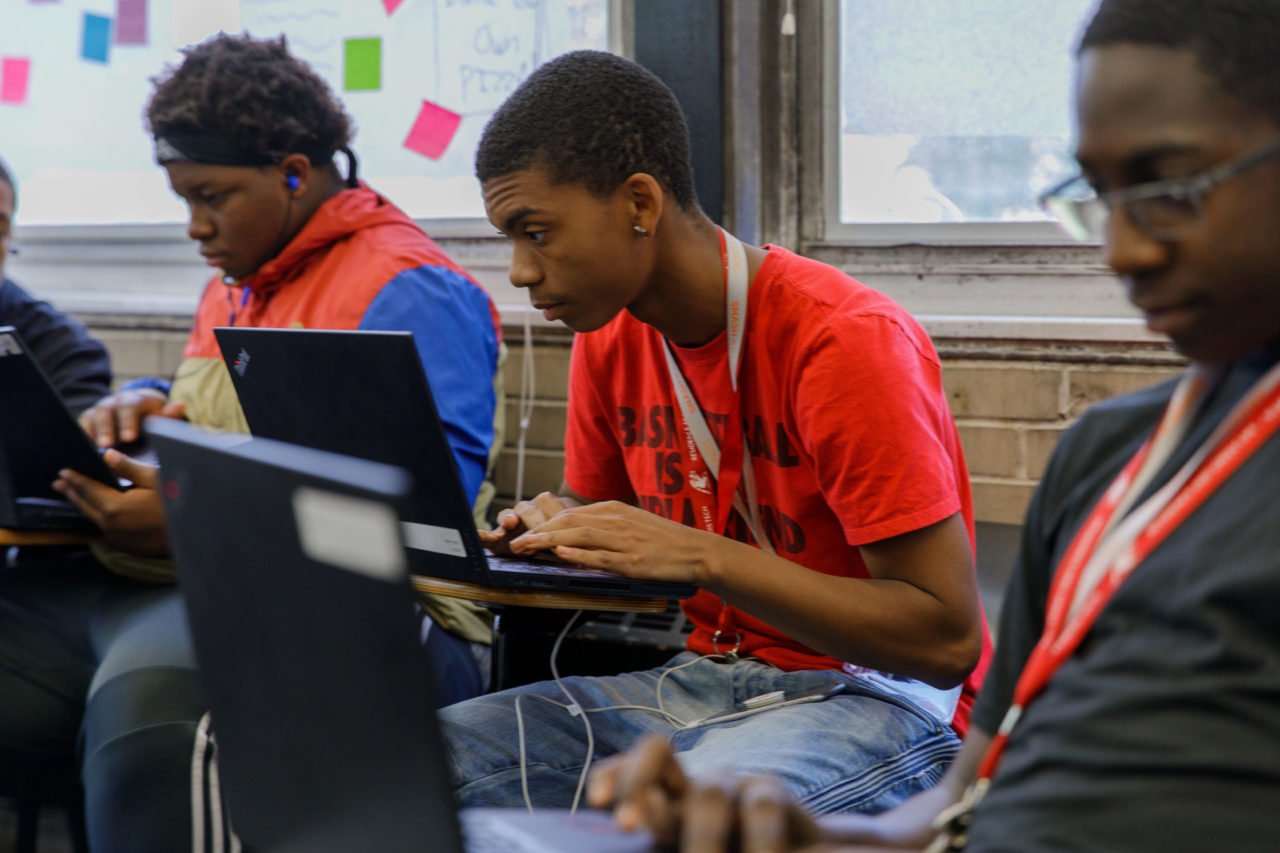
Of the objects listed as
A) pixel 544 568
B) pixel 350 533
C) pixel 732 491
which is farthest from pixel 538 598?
pixel 350 533

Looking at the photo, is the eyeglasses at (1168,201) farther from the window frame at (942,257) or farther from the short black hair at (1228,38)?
the window frame at (942,257)

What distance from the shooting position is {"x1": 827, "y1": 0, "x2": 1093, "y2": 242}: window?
2201 mm

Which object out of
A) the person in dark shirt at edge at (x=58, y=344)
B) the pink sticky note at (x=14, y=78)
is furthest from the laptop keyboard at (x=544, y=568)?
the pink sticky note at (x=14, y=78)

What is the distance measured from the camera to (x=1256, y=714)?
76 centimetres

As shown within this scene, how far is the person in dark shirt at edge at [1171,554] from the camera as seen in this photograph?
0.77 meters

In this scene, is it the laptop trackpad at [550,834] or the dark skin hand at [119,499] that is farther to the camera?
the dark skin hand at [119,499]

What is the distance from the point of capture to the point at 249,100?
2156 mm

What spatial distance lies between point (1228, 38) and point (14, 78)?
10.7 ft

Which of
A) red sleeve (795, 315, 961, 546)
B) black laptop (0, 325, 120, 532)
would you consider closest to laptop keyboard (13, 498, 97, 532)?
black laptop (0, 325, 120, 532)

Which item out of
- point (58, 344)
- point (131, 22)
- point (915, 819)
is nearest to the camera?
→ point (915, 819)

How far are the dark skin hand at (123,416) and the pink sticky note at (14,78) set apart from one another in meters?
1.53

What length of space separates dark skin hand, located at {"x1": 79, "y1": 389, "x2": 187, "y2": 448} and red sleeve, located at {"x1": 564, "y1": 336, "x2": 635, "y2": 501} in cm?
75

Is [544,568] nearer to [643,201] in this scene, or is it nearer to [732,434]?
[732,434]

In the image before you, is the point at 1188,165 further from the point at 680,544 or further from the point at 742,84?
the point at 742,84
